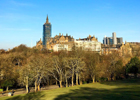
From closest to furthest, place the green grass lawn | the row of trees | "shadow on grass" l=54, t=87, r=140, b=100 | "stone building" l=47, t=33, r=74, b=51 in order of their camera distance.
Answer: "shadow on grass" l=54, t=87, r=140, b=100
the green grass lawn
the row of trees
"stone building" l=47, t=33, r=74, b=51

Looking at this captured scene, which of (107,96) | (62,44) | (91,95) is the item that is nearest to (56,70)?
(91,95)

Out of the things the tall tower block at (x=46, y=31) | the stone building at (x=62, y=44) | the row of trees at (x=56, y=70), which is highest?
the tall tower block at (x=46, y=31)

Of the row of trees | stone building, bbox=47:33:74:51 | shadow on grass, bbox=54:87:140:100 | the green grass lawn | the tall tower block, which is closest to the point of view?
shadow on grass, bbox=54:87:140:100

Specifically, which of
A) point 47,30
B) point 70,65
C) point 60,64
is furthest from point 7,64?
point 47,30

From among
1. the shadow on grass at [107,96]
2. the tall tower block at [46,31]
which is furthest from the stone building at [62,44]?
the shadow on grass at [107,96]

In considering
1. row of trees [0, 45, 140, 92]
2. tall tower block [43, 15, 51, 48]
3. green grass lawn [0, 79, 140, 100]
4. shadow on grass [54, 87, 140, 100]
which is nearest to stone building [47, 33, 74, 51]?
tall tower block [43, 15, 51, 48]

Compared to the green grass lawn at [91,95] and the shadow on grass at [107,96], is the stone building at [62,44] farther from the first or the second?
the shadow on grass at [107,96]

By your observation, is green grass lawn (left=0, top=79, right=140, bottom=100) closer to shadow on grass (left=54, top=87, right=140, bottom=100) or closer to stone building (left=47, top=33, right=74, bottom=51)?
shadow on grass (left=54, top=87, right=140, bottom=100)

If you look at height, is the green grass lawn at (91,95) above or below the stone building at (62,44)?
below

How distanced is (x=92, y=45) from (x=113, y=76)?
74.7 m

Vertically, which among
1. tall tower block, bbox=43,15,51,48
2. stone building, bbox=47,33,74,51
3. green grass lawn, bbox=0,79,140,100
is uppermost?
tall tower block, bbox=43,15,51,48

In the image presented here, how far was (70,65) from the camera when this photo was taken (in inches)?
1860

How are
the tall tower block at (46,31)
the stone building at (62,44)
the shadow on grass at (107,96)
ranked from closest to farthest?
the shadow on grass at (107,96)
the stone building at (62,44)
the tall tower block at (46,31)

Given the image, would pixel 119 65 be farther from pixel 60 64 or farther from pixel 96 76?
pixel 60 64
